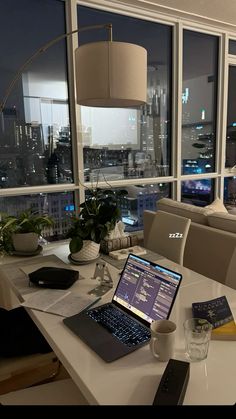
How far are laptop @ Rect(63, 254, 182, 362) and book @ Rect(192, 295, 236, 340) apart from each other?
0.21 m

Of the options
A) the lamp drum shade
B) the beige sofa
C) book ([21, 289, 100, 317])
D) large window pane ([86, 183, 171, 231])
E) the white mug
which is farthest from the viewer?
large window pane ([86, 183, 171, 231])

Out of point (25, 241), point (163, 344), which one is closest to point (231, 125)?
point (25, 241)

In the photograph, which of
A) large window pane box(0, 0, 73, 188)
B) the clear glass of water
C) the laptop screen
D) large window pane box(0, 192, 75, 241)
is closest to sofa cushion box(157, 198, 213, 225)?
large window pane box(0, 192, 75, 241)

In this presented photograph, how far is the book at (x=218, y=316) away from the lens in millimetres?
1238

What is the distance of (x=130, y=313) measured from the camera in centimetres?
137

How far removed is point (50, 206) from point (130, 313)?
8.39ft

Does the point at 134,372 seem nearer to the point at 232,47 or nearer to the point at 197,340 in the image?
the point at 197,340

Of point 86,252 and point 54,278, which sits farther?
point 86,252

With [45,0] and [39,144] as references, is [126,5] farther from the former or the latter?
[39,144]

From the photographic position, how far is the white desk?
3.12ft

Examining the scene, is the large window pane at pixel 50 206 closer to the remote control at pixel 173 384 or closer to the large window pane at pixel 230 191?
the remote control at pixel 173 384

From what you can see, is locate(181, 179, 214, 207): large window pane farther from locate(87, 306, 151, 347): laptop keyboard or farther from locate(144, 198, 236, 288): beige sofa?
locate(87, 306, 151, 347): laptop keyboard

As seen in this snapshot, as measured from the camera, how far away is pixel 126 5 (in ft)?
12.3

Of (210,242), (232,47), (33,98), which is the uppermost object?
(232,47)
